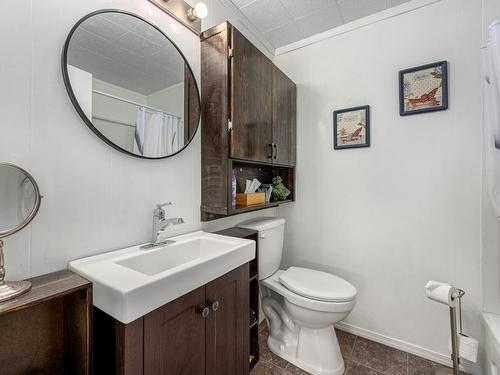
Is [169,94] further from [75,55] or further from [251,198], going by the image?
[251,198]

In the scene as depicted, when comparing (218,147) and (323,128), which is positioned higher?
(323,128)

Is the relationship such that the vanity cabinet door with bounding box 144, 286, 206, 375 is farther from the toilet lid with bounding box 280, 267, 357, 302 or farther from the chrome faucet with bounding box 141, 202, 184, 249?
the toilet lid with bounding box 280, 267, 357, 302

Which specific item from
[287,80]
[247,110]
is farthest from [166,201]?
[287,80]

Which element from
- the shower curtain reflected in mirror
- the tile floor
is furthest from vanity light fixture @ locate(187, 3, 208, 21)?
the tile floor

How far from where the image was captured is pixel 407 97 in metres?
1.55

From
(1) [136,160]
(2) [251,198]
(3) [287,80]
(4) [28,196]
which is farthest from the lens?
(3) [287,80]

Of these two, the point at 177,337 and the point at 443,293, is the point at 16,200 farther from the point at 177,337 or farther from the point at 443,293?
the point at 443,293

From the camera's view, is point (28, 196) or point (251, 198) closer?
point (28, 196)

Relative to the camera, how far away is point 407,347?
5.13 feet

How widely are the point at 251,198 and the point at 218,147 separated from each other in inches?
16.6

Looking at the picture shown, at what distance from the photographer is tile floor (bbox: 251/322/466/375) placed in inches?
55.3

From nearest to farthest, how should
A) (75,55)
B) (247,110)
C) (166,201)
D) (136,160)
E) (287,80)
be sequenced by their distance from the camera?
(75,55), (136,160), (166,201), (247,110), (287,80)

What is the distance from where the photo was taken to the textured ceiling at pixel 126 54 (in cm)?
92

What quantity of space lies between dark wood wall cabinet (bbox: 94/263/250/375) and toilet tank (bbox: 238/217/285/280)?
412mm
